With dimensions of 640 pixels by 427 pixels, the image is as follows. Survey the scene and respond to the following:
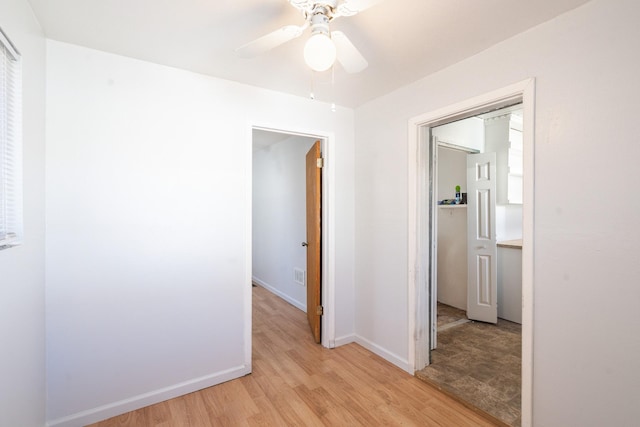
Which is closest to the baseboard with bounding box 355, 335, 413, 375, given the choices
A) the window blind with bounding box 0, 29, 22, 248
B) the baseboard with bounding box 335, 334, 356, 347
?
the baseboard with bounding box 335, 334, 356, 347

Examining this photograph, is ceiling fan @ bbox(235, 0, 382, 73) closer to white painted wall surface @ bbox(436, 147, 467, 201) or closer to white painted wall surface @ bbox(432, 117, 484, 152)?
white painted wall surface @ bbox(432, 117, 484, 152)

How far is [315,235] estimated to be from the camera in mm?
2971

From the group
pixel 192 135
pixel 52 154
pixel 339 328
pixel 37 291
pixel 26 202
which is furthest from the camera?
pixel 339 328

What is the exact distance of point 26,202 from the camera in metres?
1.46

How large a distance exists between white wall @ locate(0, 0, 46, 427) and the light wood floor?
631 millimetres

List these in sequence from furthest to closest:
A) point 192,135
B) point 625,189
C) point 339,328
Answer: point 339,328 < point 192,135 < point 625,189

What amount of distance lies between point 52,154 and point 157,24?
3.30 feet

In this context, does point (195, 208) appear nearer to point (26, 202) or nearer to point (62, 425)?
point (26, 202)

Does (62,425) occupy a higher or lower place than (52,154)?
lower

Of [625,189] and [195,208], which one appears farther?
[195,208]

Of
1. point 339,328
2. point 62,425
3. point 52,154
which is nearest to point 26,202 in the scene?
point 52,154

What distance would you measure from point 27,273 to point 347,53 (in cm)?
190

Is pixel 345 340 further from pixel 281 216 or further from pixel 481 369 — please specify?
pixel 281 216

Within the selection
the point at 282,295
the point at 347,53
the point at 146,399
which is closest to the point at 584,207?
the point at 347,53
